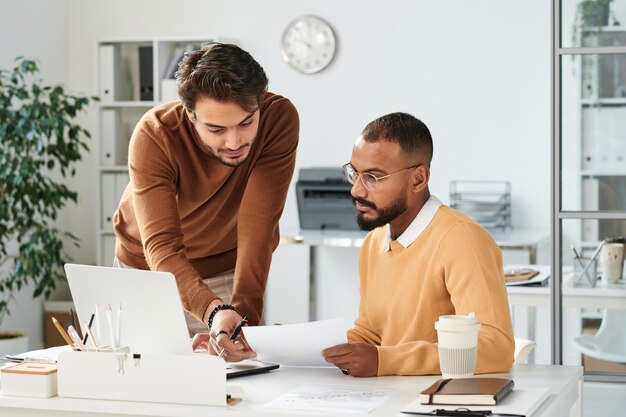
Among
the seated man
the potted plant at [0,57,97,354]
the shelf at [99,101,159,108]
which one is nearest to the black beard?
the seated man


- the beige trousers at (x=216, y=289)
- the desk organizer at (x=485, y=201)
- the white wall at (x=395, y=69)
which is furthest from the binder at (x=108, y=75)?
the beige trousers at (x=216, y=289)

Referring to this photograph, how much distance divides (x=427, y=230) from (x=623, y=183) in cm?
150

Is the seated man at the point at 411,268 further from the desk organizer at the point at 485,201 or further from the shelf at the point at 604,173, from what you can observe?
the desk organizer at the point at 485,201

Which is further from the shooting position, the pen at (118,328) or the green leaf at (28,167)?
the green leaf at (28,167)

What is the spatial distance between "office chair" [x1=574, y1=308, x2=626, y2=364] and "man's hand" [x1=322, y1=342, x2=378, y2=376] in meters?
1.69

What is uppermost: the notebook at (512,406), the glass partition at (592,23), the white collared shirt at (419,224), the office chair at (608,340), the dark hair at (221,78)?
the glass partition at (592,23)

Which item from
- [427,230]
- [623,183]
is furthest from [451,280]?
[623,183]

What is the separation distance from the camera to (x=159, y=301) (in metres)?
1.89

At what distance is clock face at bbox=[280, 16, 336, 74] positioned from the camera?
231 inches

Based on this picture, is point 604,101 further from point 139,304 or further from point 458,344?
point 139,304

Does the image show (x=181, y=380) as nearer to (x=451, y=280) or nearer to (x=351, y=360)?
(x=351, y=360)

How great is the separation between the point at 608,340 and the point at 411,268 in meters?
1.55

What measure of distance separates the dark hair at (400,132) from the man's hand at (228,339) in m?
0.49

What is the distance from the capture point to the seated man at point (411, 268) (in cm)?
203
